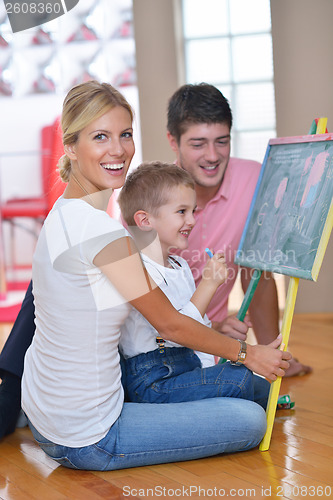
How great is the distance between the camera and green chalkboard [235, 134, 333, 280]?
1835mm

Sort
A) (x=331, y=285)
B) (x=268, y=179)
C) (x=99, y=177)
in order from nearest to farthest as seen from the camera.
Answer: (x=99, y=177)
(x=268, y=179)
(x=331, y=285)

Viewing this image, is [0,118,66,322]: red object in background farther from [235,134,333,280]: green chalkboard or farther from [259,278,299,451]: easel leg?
[259,278,299,451]: easel leg

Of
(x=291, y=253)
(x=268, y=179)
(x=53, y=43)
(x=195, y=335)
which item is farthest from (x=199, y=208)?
(x=53, y=43)

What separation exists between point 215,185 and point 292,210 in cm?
53

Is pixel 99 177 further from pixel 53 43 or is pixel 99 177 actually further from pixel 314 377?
pixel 53 43

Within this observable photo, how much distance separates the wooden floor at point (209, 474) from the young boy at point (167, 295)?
19cm

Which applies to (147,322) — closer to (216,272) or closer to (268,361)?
(216,272)

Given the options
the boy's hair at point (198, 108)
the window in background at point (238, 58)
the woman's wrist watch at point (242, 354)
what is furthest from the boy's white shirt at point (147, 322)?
the window in background at point (238, 58)

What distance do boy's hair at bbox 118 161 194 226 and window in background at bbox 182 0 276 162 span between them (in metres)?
2.35

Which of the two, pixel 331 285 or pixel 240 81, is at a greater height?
pixel 240 81

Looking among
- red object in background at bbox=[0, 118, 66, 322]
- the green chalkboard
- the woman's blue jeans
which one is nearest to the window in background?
red object in background at bbox=[0, 118, 66, 322]

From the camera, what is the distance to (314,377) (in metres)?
2.57

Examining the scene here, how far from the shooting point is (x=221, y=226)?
2.49 meters

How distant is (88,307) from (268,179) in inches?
32.9
